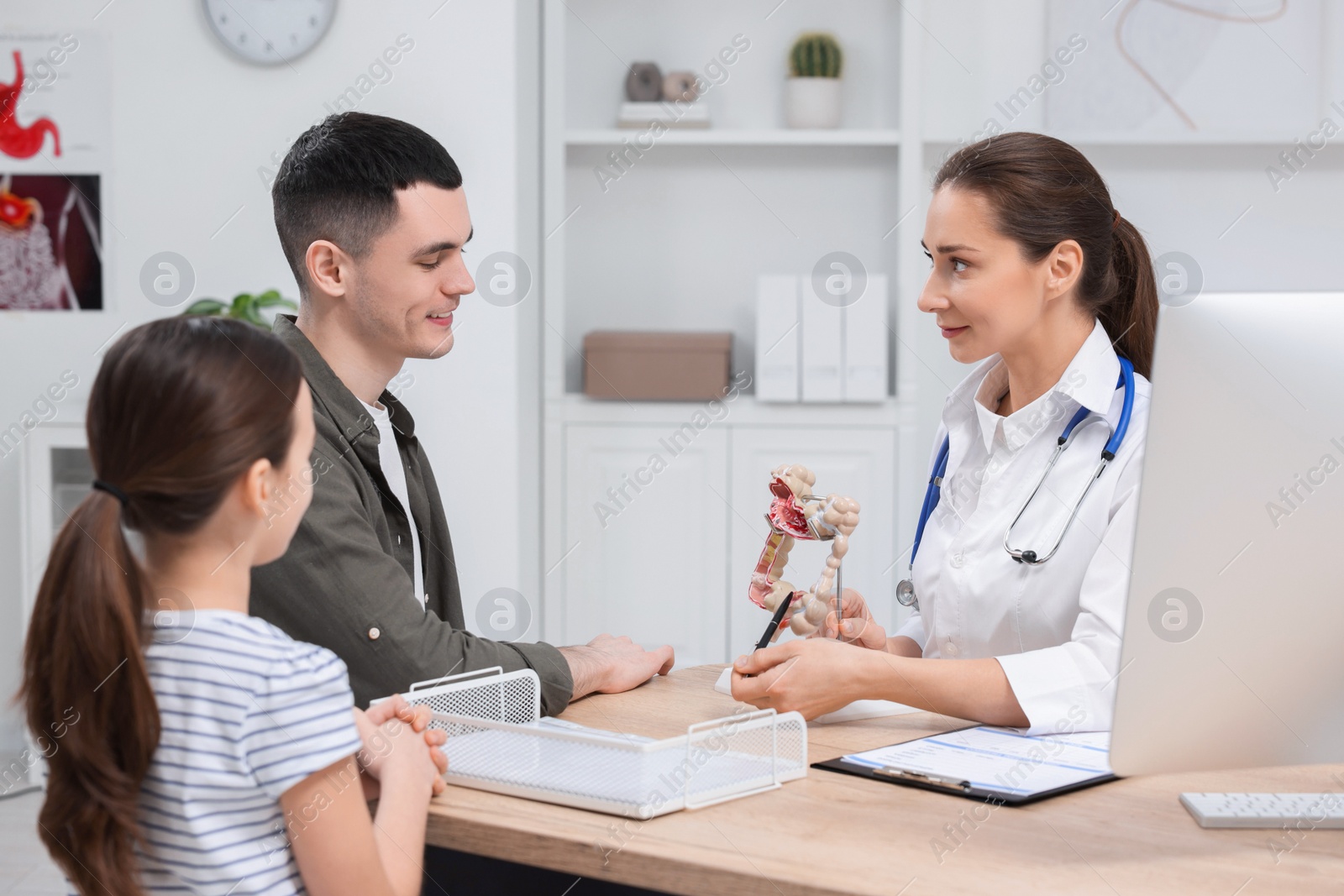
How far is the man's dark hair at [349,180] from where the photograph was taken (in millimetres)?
1722

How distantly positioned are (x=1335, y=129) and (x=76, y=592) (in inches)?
133

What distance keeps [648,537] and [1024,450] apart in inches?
79.7

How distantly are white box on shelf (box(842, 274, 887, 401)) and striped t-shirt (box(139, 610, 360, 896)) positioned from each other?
8.31 ft

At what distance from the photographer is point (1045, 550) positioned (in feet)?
5.15

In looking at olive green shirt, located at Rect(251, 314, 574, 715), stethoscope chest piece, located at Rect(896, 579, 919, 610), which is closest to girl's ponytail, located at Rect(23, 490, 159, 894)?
olive green shirt, located at Rect(251, 314, 574, 715)

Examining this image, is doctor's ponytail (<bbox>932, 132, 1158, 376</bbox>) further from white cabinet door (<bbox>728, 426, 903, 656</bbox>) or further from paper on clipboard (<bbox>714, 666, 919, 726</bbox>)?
white cabinet door (<bbox>728, 426, 903, 656</bbox>)

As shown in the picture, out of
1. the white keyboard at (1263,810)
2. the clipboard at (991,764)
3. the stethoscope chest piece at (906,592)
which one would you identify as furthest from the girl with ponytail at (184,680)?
the stethoscope chest piece at (906,592)

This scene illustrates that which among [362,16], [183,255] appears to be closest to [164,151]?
[183,255]

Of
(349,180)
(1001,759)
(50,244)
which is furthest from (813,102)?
(1001,759)

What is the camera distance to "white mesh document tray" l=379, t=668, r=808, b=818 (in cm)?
111

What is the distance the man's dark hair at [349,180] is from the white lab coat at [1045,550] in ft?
2.92

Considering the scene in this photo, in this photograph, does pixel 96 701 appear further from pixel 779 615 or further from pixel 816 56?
pixel 816 56

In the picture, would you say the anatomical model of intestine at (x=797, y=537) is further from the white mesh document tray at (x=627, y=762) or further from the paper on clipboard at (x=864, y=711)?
the white mesh document tray at (x=627, y=762)

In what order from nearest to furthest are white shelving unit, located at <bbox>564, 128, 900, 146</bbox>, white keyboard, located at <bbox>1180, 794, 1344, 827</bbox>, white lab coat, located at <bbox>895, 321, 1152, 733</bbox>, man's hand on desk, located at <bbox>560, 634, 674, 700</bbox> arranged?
white keyboard, located at <bbox>1180, 794, 1344, 827</bbox> → white lab coat, located at <bbox>895, 321, 1152, 733</bbox> → man's hand on desk, located at <bbox>560, 634, 674, 700</bbox> → white shelving unit, located at <bbox>564, 128, 900, 146</bbox>
